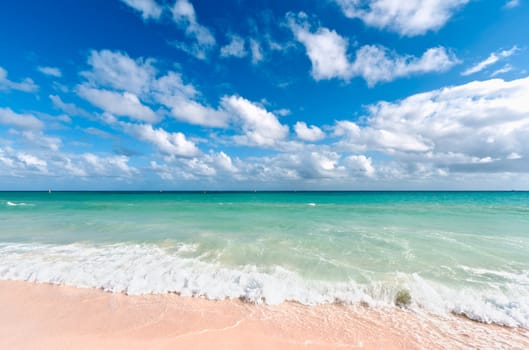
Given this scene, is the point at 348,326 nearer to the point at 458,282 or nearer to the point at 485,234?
the point at 458,282

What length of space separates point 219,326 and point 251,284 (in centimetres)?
159

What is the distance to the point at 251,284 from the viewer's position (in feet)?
18.5

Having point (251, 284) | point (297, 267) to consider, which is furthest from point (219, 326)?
point (297, 267)

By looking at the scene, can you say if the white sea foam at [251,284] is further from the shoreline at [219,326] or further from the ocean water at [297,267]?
the shoreline at [219,326]

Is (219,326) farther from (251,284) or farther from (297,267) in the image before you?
(297,267)

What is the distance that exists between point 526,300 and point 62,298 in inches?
429

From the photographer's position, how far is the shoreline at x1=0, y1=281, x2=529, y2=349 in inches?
147

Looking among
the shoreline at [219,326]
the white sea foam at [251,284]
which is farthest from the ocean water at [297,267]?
the shoreline at [219,326]

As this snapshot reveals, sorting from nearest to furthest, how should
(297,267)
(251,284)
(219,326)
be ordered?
(219,326) → (251,284) → (297,267)

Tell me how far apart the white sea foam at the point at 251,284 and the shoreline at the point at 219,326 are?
0.97 ft

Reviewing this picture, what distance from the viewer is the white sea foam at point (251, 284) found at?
16.1ft

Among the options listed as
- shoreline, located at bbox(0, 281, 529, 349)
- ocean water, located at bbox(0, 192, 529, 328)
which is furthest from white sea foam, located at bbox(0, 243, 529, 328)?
shoreline, located at bbox(0, 281, 529, 349)

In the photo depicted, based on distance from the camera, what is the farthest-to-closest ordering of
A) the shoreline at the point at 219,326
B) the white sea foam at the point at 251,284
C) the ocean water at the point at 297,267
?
the ocean water at the point at 297,267
the white sea foam at the point at 251,284
the shoreline at the point at 219,326

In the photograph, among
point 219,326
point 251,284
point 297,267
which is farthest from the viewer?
point 297,267
